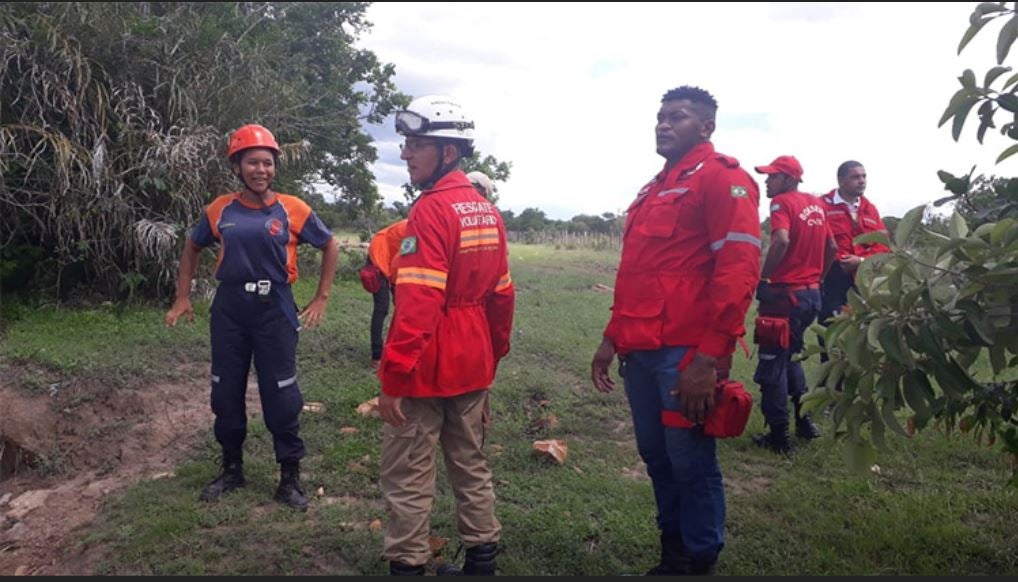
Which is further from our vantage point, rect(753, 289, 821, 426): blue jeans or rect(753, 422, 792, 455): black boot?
rect(753, 422, 792, 455): black boot

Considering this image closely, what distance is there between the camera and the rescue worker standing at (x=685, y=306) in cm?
305

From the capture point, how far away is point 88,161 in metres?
7.71

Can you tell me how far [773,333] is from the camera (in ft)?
16.7

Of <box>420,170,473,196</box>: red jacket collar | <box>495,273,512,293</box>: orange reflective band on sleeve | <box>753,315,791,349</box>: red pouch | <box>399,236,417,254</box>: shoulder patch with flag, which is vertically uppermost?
<box>420,170,473,196</box>: red jacket collar

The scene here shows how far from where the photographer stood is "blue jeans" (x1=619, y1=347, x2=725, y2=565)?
3.19 meters

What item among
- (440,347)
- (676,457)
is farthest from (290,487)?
(676,457)

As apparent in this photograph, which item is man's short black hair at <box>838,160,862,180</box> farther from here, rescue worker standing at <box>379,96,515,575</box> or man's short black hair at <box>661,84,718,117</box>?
rescue worker standing at <box>379,96,515,575</box>

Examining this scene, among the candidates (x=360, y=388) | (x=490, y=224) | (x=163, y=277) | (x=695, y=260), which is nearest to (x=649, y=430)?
(x=695, y=260)

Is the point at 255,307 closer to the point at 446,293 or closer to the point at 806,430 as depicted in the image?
the point at 446,293

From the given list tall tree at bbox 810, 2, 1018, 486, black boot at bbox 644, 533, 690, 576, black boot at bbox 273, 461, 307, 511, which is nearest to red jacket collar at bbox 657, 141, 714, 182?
tall tree at bbox 810, 2, 1018, 486

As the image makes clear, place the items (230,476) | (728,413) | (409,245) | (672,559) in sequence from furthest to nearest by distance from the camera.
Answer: (230,476), (672,559), (409,245), (728,413)

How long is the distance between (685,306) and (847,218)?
3.71 meters

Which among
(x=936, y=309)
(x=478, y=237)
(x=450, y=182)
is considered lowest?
(x=936, y=309)

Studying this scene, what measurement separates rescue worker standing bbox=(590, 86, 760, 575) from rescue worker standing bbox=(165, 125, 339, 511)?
6.21ft
